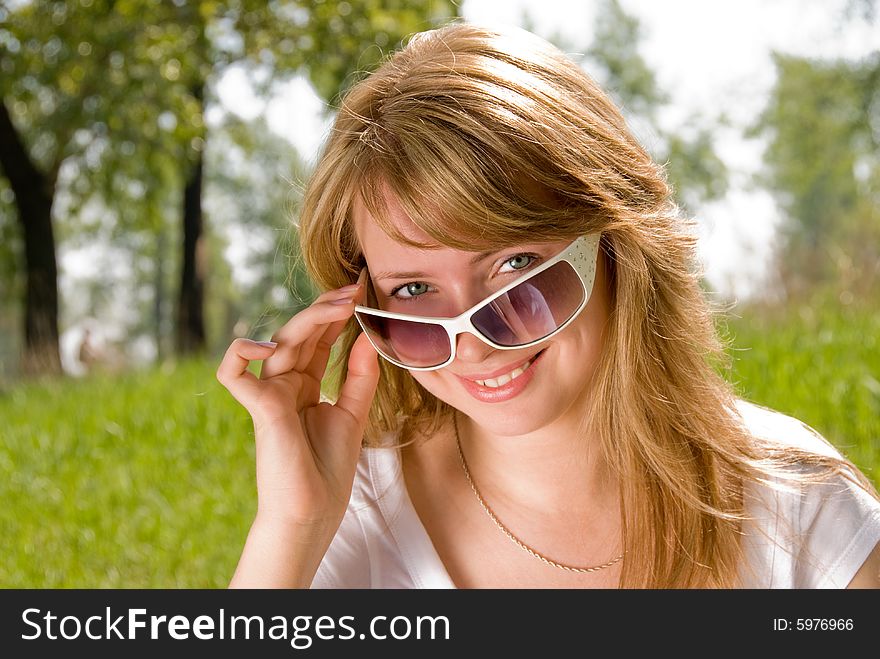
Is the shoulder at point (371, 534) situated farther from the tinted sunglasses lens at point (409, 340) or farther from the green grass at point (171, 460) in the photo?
the green grass at point (171, 460)

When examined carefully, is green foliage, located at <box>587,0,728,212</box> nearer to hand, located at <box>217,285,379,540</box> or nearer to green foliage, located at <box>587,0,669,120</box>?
green foliage, located at <box>587,0,669,120</box>

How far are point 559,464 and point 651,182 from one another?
0.72 meters

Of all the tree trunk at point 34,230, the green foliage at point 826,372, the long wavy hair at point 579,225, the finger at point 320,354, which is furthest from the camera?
the tree trunk at point 34,230

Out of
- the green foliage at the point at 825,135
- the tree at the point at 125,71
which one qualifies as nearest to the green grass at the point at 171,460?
the green foliage at the point at 825,135

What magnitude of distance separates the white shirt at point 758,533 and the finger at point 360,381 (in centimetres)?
23

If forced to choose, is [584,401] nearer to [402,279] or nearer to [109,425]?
[402,279]

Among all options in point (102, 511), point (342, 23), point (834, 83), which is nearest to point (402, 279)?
point (102, 511)

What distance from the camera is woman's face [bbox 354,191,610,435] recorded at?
79.0 inches

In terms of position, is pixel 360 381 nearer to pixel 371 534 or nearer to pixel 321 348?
pixel 321 348

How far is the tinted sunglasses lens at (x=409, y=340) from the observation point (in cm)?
206

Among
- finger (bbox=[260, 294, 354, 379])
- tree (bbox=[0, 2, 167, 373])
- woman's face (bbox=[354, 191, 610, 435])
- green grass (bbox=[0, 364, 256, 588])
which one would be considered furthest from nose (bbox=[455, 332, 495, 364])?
tree (bbox=[0, 2, 167, 373])

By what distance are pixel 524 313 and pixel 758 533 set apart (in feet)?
2.72

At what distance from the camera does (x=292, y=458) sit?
6.87 feet

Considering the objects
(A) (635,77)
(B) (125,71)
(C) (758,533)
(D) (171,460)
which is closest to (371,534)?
(C) (758,533)
